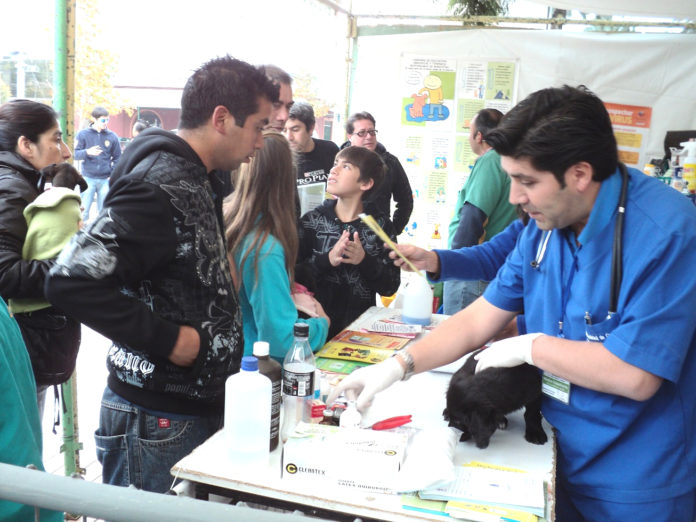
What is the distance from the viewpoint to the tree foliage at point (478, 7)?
17.4 ft

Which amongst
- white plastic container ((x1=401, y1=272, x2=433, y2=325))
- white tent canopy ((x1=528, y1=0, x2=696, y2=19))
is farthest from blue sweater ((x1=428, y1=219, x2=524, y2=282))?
white tent canopy ((x1=528, y1=0, x2=696, y2=19))

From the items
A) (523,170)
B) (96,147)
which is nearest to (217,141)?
(523,170)

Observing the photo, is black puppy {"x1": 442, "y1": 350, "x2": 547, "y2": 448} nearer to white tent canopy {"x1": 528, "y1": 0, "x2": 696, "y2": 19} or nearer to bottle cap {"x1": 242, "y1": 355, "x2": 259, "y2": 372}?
bottle cap {"x1": 242, "y1": 355, "x2": 259, "y2": 372}

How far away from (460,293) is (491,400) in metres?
2.41

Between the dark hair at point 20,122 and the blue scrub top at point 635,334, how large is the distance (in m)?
2.00

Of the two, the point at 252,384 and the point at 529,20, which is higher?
the point at 529,20

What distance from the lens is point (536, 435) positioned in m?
1.60

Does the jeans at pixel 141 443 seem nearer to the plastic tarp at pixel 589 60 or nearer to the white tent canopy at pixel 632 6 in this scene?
the white tent canopy at pixel 632 6

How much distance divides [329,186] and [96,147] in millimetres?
5972

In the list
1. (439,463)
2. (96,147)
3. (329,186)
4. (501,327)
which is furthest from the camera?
(96,147)

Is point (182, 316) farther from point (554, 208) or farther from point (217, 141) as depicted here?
point (554, 208)

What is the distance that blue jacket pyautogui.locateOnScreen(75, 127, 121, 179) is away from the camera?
7.85 meters

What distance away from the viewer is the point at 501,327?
190cm

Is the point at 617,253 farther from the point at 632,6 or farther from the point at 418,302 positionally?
the point at 632,6
